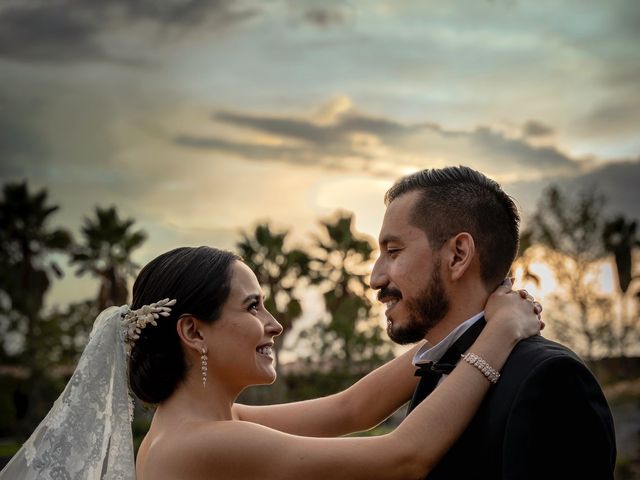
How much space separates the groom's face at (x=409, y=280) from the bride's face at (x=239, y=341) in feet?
2.18

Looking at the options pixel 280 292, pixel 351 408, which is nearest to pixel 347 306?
pixel 280 292

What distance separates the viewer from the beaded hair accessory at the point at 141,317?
4.39 metres

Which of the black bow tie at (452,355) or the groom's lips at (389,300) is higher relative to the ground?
the groom's lips at (389,300)

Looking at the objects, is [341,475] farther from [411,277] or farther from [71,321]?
[71,321]

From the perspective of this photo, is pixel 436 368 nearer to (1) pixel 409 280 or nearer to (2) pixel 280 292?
(1) pixel 409 280

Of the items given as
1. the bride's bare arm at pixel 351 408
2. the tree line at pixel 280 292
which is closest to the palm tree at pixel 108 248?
the tree line at pixel 280 292

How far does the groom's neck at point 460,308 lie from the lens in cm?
409

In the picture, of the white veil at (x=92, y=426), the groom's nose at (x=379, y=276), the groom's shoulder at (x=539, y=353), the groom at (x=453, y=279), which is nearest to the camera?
the groom's shoulder at (x=539, y=353)

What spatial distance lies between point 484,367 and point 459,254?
0.52 meters

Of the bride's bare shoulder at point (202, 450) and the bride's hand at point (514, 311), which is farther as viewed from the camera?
the bride's bare shoulder at point (202, 450)

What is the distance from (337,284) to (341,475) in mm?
A: 46995

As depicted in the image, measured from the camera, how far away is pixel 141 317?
176 inches

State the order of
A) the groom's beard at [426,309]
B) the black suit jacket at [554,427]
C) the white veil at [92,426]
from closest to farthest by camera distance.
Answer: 1. the black suit jacket at [554,427]
2. the groom's beard at [426,309]
3. the white veil at [92,426]

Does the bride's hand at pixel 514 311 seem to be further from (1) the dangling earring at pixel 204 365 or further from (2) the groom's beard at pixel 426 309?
(1) the dangling earring at pixel 204 365
